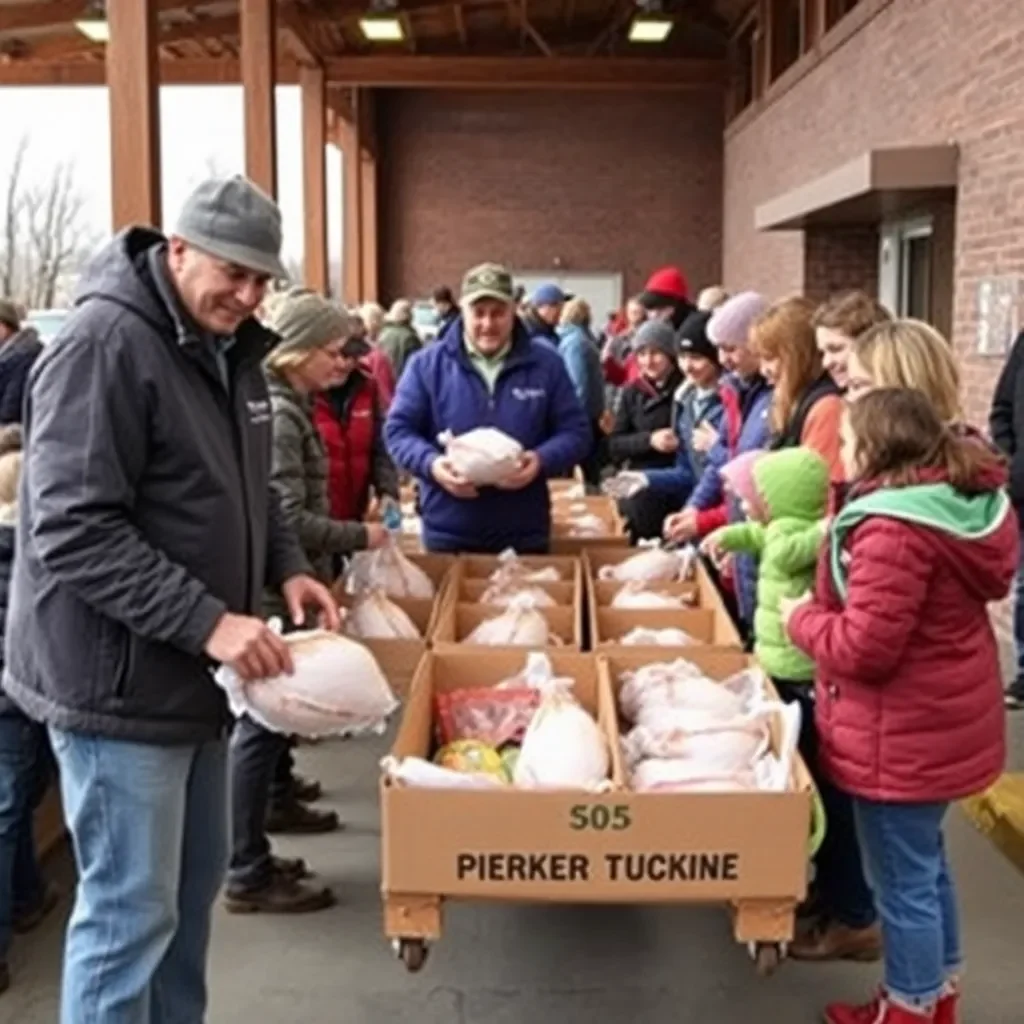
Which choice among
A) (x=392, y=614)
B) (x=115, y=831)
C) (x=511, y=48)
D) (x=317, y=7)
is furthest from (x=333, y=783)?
(x=511, y=48)

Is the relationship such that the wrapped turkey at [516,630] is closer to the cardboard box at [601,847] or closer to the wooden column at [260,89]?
the cardboard box at [601,847]

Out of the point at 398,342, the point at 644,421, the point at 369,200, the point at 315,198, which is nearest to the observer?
the point at 644,421

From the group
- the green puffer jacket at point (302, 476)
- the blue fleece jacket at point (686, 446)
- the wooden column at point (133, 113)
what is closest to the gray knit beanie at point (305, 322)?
the green puffer jacket at point (302, 476)

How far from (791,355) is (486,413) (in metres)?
1.06

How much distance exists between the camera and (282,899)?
12.8ft

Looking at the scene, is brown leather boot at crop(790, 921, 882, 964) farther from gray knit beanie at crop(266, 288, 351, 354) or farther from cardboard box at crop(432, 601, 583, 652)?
gray knit beanie at crop(266, 288, 351, 354)

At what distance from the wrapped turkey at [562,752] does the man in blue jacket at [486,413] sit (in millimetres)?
1467

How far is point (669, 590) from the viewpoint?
427cm

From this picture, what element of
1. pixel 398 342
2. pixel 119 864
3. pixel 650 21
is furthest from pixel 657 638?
pixel 650 21

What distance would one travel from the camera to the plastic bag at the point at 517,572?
Answer: 4.24m

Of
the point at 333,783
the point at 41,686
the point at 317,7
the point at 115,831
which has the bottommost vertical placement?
the point at 333,783

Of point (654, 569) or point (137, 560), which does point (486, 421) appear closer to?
point (654, 569)

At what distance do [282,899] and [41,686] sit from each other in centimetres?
171

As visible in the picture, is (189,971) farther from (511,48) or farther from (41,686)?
(511,48)
